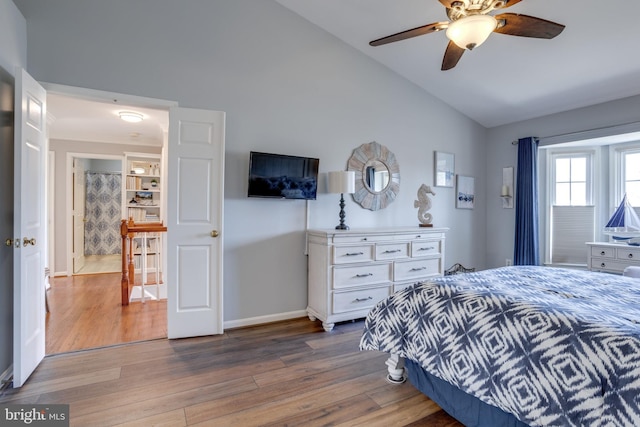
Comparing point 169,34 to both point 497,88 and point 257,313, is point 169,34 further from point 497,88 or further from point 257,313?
point 497,88

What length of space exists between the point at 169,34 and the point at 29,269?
2251mm

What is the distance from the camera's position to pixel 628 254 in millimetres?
3611

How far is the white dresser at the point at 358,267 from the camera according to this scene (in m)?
3.18

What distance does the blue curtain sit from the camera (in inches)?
173

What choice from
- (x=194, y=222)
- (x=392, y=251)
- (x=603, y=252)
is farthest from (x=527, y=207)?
(x=194, y=222)

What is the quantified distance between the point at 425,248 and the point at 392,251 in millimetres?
524

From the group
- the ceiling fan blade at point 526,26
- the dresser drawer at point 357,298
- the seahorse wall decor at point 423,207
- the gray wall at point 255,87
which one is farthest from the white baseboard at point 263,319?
the ceiling fan blade at point 526,26

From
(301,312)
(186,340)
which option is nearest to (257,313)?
(301,312)

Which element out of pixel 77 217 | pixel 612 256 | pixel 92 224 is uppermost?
pixel 77 217

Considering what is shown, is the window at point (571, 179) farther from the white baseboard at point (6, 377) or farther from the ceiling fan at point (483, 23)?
the white baseboard at point (6, 377)

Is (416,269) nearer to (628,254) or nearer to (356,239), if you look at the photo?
(356,239)

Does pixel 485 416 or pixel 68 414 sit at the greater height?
pixel 485 416

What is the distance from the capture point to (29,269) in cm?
223

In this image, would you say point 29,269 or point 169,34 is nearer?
point 29,269
